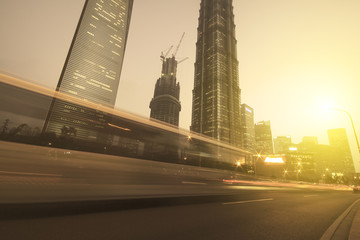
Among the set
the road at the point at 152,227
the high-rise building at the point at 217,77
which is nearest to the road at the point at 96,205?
the road at the point at 152,227

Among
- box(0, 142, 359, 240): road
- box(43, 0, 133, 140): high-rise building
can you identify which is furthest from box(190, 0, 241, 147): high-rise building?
box(0, 142, 359, 240): road

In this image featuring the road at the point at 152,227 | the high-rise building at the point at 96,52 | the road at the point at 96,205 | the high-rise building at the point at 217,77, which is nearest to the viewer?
the road at the point at 152,227

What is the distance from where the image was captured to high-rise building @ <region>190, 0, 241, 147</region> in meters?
118

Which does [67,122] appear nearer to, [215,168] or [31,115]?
[31,115]

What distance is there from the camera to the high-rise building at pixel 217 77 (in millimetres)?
118188

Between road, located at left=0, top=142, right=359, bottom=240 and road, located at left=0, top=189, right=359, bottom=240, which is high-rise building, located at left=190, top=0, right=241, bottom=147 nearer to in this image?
road, located at left=0, top=142, right=359, bottom=240

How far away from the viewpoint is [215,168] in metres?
7.17

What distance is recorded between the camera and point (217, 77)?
122m

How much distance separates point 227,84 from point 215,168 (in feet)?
413

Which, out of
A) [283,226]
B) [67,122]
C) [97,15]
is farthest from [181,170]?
[97,15]

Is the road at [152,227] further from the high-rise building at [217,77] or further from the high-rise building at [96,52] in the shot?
the high-rise building at [217,77]

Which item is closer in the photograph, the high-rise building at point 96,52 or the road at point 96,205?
the road at point 96,205

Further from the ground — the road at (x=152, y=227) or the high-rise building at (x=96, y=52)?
the high-rise building at (x=96, y=52)

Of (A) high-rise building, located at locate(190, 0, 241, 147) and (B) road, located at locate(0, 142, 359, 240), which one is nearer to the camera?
(B) road, located at locate(0, 142, 359, 240)
